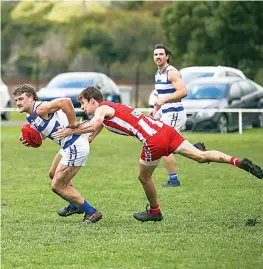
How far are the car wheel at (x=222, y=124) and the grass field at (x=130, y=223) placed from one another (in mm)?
7014

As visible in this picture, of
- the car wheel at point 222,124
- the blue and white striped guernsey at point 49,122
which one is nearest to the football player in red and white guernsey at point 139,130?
the blue and white striped guernsey at point 49,122

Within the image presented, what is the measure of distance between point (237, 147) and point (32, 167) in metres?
5.21

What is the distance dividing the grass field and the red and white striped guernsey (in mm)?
1032

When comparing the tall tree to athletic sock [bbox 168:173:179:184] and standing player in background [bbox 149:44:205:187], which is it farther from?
athletic sock [bbox 168:173:179:184]

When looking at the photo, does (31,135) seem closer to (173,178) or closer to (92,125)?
(92,125)

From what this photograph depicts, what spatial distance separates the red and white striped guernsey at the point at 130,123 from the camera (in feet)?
35.0

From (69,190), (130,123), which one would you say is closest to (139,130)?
(130,123)

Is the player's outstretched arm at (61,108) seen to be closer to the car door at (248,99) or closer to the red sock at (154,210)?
the red sock at (154,210)

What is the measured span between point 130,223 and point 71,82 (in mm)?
19581

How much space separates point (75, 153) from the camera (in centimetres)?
1106

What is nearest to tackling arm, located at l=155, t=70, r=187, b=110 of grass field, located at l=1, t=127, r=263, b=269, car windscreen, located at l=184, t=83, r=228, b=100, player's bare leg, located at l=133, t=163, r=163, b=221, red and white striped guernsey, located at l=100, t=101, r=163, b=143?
grass field, located at l=1, t=127, r=263, b=269

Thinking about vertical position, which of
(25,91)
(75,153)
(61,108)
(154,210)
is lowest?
(154,210)

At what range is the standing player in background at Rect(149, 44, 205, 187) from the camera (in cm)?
1406

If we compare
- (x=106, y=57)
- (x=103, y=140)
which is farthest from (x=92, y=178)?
(x=106, y=57)
